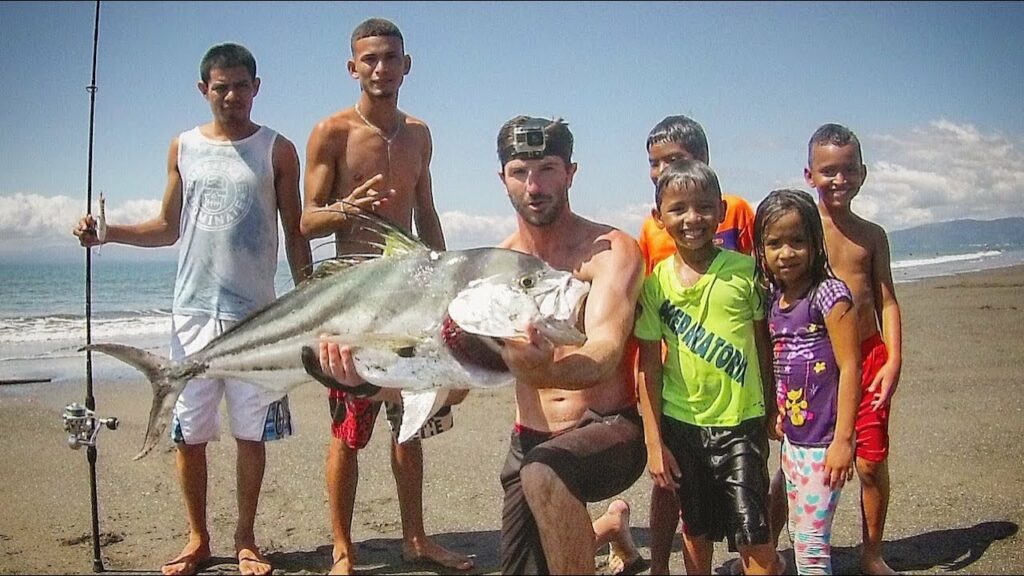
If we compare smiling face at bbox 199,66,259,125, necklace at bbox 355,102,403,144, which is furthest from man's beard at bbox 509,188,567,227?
smiling face at bbox 199,66,259,125

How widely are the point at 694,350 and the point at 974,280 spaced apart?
2013cm

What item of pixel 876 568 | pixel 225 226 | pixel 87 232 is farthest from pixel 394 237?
pixel 876 568

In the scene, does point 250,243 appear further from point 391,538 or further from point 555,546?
point 555,546

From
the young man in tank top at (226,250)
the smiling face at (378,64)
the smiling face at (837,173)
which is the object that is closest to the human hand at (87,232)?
the young man in tank top at (226,250)

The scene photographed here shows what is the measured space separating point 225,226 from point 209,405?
0.92 metres

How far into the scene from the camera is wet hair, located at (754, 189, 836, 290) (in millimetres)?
3361

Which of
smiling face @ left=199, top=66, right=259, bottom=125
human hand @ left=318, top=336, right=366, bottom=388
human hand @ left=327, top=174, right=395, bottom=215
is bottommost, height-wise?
human hand @ left=318, top=336, right=366, bottom=388

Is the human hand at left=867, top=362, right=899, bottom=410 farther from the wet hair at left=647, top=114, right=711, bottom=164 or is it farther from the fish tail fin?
the fish tail fin

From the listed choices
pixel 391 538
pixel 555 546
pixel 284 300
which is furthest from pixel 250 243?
pixel 555 546

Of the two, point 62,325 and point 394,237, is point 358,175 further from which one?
point 62,325

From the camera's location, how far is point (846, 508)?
4863mm

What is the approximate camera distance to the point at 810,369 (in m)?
3.30

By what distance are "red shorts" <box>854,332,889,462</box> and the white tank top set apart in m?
3.02

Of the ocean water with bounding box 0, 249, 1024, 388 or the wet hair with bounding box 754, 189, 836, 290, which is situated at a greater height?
the wet hair with bounding box 754, 189, 836, 290
